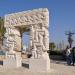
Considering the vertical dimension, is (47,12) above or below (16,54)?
above

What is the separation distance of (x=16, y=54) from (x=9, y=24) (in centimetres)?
214

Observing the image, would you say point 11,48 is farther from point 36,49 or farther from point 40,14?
point 40,14

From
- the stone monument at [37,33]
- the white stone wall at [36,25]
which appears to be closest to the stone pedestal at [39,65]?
the stone monument at [37,33]

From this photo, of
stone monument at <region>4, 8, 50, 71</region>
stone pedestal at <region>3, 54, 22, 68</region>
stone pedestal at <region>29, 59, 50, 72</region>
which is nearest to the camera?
stone pedestal at <region>29, 59, 50, 72</region>

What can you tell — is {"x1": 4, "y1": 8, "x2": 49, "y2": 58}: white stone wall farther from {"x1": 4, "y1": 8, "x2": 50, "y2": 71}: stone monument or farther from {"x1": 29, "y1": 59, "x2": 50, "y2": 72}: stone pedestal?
{"x1": 29, "y1": 59, "x2": 50, "y2": 72}: stone pedestal

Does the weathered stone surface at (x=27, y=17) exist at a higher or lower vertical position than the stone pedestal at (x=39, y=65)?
higher

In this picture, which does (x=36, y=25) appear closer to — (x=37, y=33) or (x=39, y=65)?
(x=37, y=33)

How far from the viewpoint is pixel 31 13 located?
1409 cm

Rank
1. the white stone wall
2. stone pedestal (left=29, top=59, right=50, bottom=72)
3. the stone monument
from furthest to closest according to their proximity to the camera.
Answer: the white stone wall
the stone monument
stone pedestal (left=29, top=59, right=50, bottom=72)

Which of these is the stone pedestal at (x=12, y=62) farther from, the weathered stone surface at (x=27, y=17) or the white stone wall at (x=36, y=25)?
the weathered stone surface at (x=27, y=17)

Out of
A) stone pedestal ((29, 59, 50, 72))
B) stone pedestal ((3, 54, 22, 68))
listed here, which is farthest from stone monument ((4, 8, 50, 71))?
stone pedestal ((3, 54, 22, 68))

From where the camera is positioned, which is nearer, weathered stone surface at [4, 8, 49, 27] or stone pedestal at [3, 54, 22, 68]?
weathered stone surface at [4, 8, 49, 27]

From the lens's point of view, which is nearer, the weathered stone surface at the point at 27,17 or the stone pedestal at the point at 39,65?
the stone pedestal at the point at 39,65

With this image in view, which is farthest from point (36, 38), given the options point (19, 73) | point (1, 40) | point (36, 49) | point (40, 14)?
point (1, 40)
